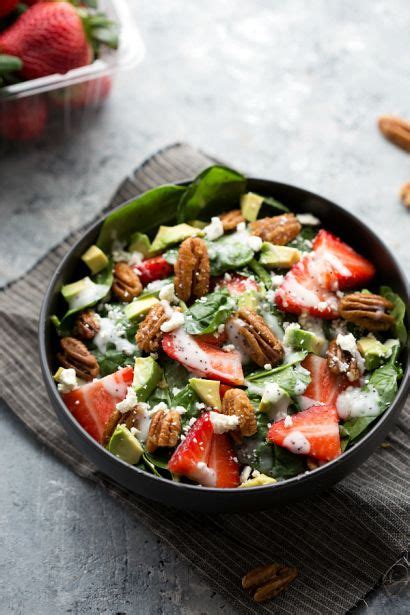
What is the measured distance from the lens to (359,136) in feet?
9.06

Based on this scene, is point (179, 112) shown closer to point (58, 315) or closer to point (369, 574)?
point (58, 315)

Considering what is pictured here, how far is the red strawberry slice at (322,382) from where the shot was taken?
6.04 ft

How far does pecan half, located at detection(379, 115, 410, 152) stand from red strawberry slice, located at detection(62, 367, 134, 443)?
1.37 metres

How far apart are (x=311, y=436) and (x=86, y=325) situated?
62 centimetres

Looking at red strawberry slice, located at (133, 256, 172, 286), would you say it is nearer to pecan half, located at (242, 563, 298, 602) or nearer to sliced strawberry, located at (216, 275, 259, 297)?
sliced strawberry, located at (216, 275, 259, 297)

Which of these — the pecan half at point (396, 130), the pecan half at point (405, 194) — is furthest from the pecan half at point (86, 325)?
the pecan half at point (396, 130)

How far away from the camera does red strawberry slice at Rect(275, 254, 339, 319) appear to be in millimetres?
1918

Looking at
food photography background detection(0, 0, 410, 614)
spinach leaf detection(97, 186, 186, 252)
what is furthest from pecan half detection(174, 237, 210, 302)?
food photography background detection(0, 0, 410, 614)

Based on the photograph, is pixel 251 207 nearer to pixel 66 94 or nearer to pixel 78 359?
pixel 78 359

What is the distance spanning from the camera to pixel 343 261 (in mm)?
2027

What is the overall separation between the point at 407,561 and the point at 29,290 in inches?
51.3

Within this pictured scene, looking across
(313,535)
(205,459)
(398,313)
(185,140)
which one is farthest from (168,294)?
(185,140)

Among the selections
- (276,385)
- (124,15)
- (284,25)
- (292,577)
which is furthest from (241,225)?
(284,25)

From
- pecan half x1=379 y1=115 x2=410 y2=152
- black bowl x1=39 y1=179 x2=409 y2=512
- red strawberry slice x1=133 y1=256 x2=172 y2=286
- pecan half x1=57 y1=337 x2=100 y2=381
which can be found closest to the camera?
black bowl x1=39 y1=179 x2=409 y2=512
